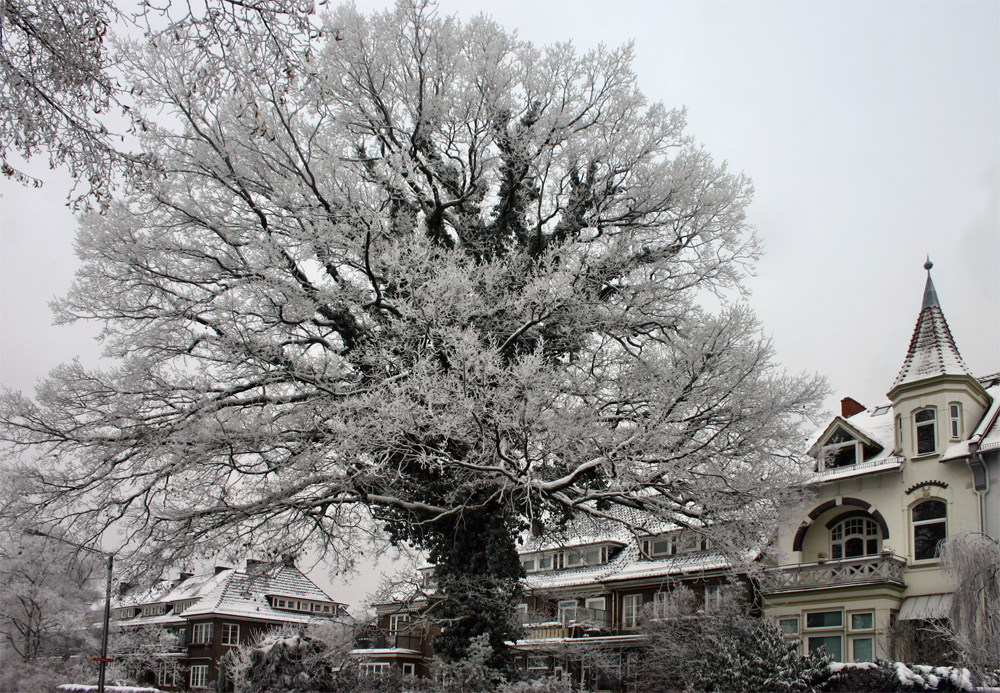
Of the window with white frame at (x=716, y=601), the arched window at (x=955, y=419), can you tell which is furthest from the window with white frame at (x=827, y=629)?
the arched window at (x=955, y=419)

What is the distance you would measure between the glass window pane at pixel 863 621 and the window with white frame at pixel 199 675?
32667 millimetres

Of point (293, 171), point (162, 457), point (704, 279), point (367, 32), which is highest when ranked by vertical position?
point (367, 32)

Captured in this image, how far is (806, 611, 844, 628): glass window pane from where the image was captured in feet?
78.3

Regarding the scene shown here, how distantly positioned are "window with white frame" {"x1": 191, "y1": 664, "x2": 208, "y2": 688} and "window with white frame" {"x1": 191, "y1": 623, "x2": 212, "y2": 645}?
122 centimetres

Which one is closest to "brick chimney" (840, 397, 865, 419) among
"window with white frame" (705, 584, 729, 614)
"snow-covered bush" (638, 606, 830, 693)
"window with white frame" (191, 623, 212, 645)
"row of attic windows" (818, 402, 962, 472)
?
"row of attic windows" (818, 402, 962, 472)

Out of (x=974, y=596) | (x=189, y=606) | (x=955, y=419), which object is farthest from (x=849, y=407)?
Answer: (x=189, y=606)

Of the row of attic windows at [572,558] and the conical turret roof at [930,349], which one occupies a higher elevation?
the conical turret roof at [930,349]

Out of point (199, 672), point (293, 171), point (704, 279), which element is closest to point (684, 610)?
point (704, 279)

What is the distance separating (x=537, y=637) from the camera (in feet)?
95.1

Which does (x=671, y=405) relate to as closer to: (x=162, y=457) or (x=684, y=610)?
(x=162, y=457)

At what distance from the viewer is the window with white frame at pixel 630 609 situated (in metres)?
29.9

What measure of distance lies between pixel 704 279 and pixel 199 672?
37.2m

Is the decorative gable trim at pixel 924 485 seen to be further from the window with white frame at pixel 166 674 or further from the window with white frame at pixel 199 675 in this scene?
the window with white frame at pixel 166 674

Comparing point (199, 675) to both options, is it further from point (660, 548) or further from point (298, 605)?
point (660, 548)
